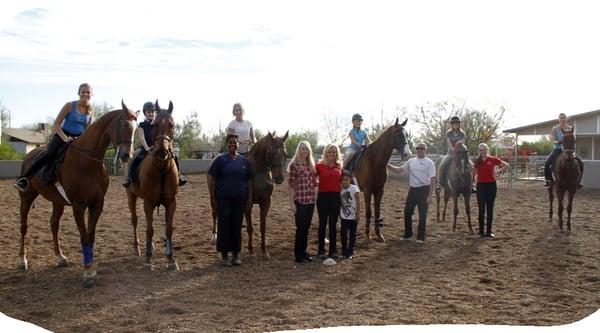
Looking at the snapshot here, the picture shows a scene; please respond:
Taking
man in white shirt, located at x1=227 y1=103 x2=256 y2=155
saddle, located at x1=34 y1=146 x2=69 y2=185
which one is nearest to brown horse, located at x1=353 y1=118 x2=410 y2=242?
man in white shirt, located at x1=227 y1=103 x2=256 y2=155

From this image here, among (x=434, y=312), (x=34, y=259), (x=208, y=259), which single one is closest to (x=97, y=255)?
(x=34, y=259)

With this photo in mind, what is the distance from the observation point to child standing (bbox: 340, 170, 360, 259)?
758 centimetres

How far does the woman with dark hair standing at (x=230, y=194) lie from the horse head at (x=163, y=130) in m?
0.92

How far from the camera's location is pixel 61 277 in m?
6.54

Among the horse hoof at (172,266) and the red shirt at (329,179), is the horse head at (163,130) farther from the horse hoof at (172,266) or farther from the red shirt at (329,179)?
the red shirt at (329,179)

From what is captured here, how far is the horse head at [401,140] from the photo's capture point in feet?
29.1

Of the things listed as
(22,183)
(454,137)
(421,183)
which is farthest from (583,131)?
(22,183)

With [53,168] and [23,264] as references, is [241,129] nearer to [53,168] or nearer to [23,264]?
[53,168]

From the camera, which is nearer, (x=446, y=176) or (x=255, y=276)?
(x=255, y=276)

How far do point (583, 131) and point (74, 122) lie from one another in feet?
54.9

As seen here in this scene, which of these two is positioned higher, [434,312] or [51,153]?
[51,153]

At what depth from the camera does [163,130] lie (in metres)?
6.30

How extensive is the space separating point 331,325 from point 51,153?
4.30 m

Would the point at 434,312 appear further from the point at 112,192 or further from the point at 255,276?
the point at 112,192
